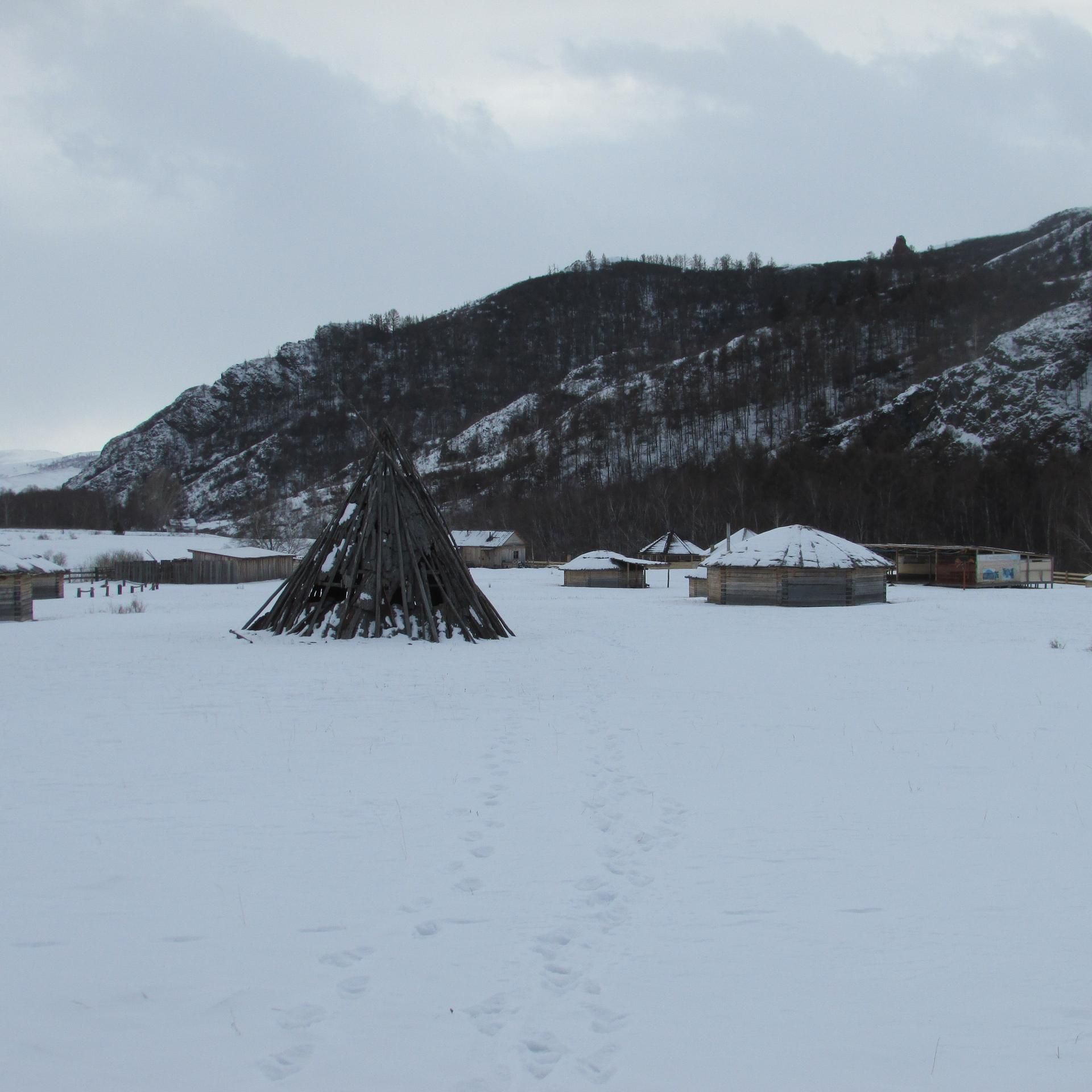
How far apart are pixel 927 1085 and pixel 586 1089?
128 centimetres

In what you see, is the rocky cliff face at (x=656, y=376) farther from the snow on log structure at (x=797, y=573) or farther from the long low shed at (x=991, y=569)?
the long low shed at (x=991, y=569)

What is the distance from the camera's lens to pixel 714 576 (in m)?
30.6

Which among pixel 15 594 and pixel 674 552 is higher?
pixel 674 552

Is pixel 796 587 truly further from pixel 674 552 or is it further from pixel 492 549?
pixel 492 549

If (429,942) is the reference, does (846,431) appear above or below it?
above

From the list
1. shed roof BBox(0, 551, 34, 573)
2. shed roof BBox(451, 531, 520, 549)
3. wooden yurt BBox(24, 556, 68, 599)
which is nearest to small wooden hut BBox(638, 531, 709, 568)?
shed roof BBox(451, 531, 520, 549)

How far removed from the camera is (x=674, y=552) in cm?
6438

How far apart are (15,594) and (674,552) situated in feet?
155

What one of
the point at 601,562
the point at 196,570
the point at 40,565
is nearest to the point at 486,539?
the point at 196,570

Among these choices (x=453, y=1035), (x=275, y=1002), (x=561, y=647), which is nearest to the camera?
(x=453, y=1035)

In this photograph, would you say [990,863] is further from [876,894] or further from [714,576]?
[714,576]

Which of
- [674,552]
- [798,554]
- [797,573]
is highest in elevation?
[674,552]

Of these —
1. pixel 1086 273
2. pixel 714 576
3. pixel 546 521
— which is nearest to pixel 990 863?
pixel 714 576

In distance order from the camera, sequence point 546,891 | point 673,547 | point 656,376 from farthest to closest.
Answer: point 656,376 < point 673,547 < point 546,891
